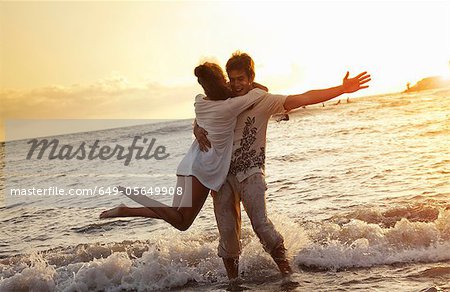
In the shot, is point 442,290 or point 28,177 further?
point 28,177

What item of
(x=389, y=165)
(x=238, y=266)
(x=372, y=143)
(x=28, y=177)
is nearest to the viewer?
(x=238, y=266)

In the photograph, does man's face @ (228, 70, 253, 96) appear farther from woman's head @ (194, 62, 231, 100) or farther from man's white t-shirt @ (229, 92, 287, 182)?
man's white t-shirt @ (229, 92, 287, 182)

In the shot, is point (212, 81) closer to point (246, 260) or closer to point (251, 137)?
point (251, 137)

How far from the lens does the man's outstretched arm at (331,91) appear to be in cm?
560

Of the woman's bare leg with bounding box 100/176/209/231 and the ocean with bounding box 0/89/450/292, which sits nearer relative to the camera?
the woman's bare leg with bounding box 100/176/209/231

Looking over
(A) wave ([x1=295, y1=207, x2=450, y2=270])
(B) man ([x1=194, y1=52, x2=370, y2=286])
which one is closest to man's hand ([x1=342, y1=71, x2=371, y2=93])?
(B) man ([x1=194, y1=52, x2=370, y2=286])

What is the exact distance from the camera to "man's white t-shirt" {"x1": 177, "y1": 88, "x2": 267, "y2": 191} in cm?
578

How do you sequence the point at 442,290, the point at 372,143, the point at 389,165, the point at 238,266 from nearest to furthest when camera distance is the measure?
the point at 442,290 → the point at 238,266 → the point at 389,165 → the point at 372,143

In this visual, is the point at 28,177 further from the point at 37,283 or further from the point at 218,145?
the point at 218,145

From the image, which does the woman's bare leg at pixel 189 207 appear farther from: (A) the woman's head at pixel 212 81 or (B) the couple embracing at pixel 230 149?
(A) the woman's head at pixel 212 81

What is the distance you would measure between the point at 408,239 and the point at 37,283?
4746mm

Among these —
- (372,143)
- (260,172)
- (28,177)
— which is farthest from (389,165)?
(28,177)

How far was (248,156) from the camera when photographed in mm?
5953

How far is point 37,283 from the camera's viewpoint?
720 centimetres
